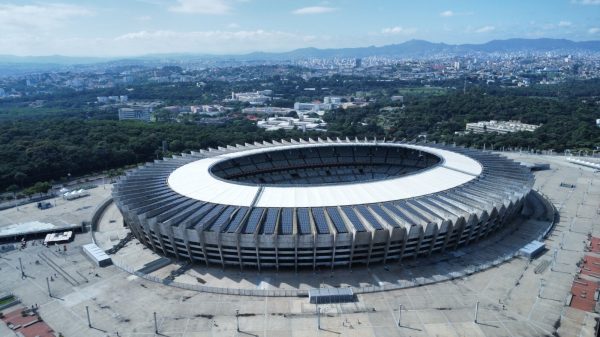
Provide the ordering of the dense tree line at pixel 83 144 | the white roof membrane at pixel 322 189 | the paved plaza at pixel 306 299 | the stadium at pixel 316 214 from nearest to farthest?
the paved plaza at pixel 306 299
the stadium at pixel 316 214
the white roof membrane at pixel 322 189
the dense tree line at pixel 83 144

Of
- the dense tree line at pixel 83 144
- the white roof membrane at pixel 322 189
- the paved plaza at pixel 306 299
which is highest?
the white roof membrane at pixel 322 189

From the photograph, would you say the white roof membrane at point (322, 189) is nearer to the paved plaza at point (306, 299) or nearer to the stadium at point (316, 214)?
the stadium at point (316, 214)

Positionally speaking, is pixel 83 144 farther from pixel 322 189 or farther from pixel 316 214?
pixel 316 214

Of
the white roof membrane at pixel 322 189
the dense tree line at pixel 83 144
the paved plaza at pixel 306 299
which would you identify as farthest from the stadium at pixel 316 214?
the dense tree line at pixel 83 144

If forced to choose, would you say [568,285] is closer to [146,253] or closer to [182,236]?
[182,236]

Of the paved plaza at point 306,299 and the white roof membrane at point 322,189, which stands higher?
the white roof membrane at point 322,189

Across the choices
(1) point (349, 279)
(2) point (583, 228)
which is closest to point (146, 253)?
(1) point (349, 279)

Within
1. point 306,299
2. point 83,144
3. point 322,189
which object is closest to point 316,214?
point 322,189
